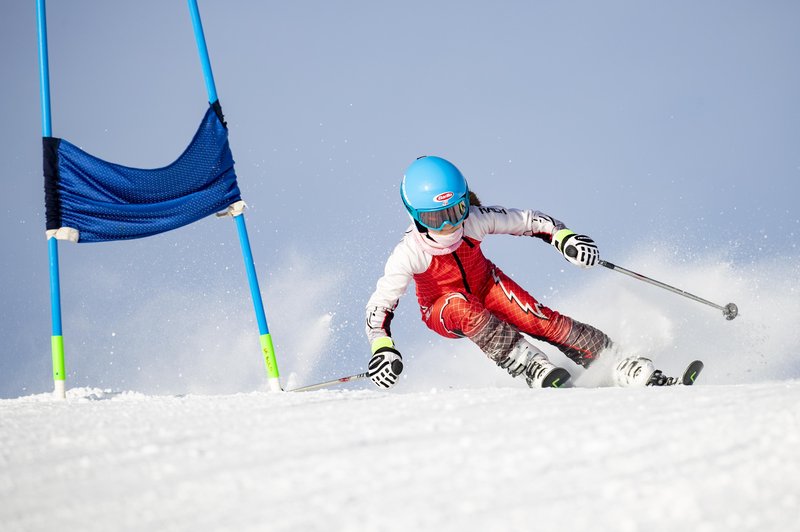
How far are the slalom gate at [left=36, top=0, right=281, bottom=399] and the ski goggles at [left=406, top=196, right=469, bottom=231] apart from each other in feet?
4.27

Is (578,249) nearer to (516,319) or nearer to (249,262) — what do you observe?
(516,319)

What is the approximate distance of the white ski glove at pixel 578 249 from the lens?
4594 millimetres

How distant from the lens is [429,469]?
1730 mm

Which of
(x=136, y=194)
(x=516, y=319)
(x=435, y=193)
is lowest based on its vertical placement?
(x=516, y=319)

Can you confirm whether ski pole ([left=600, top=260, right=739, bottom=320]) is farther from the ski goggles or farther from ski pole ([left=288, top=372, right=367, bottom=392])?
ski pole ([left=288, top=372, right=367, bottom=392])

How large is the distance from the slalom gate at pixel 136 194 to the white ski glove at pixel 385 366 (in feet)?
2.69

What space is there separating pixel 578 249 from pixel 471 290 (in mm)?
708

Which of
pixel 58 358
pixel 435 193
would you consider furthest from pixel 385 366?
pixel 58 358

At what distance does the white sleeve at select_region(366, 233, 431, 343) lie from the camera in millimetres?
4465

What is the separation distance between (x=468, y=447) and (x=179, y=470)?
0.73 metres

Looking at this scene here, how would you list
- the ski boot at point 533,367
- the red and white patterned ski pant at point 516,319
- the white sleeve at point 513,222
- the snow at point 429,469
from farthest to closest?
the white sleeve at point 513,222
the red and white patterned ski pant at point 516,319
the ski boot at point 533,367
the snow at point 429,469

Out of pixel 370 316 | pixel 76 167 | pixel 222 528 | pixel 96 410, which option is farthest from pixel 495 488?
pixel 76 167

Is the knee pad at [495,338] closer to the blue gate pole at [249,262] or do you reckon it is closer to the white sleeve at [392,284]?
the white sleeve at [392,284]

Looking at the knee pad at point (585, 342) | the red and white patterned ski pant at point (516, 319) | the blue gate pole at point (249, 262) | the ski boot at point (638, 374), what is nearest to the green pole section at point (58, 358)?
the blue gate pole at point (249, 262)
